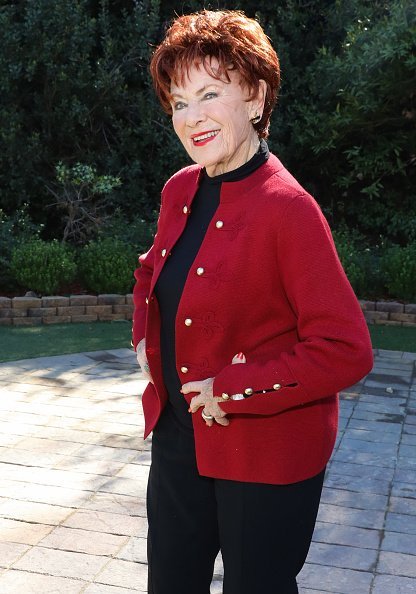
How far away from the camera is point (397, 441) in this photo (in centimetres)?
546

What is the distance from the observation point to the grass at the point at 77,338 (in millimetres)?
7531

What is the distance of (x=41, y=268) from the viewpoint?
8.81 meters

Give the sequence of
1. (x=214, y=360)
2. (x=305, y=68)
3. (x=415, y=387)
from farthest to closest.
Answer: (x=305, y=68) → (x=415, y=387) → (x=214, y=360)

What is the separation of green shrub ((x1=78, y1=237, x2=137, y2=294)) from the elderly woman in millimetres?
6690

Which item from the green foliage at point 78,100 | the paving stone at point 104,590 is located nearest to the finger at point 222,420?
the paving stone at point 104,590

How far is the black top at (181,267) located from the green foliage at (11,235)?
684cm

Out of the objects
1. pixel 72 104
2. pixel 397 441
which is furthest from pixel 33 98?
pixel 397 441

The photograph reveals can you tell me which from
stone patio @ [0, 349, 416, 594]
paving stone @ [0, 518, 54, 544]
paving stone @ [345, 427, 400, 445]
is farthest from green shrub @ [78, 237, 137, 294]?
paving stone @ [0, 518, 54, 544]

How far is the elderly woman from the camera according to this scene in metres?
2.04

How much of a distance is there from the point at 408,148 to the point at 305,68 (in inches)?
67.0

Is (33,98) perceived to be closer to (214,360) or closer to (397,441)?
(397,441)

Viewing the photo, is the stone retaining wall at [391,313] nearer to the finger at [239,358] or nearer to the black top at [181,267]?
the black top at [181,267]

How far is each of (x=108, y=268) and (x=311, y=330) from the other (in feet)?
23.3

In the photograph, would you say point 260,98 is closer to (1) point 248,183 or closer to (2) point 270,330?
(1) point 248,183
